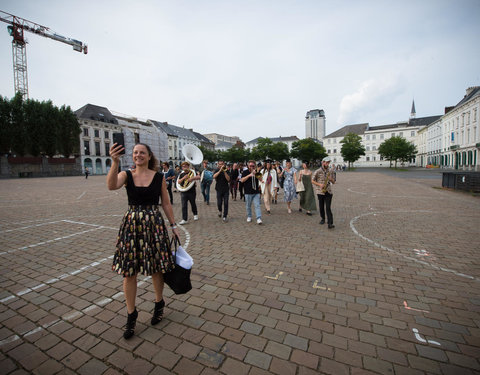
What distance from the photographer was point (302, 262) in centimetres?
452

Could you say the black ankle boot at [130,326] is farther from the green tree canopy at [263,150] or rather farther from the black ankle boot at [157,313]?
the green tree canopy at [263,150]

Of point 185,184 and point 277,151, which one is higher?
point 277,151

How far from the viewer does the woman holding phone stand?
2559mm

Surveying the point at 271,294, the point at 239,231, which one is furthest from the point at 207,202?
the point at 271,294

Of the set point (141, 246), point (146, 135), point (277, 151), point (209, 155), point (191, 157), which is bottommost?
point (141, 246)

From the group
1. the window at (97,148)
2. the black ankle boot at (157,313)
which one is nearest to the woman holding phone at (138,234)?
the black ankle boot at (157,313)

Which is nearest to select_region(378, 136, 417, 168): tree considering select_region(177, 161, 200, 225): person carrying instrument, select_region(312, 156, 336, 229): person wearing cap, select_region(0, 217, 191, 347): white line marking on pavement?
select_region(312, 156, 336, 229): person wearing cap

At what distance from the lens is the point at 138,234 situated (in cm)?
260

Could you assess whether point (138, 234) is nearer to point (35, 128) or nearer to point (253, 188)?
point (253, 188)

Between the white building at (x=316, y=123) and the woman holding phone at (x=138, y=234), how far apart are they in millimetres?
169376

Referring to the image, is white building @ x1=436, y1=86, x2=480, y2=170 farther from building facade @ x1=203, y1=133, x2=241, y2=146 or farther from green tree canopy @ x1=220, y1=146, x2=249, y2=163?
building facade @ x1=203, y1=133, x2=241, y2=146

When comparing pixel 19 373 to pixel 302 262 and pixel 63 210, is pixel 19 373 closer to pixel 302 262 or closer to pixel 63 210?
pixel 302 262

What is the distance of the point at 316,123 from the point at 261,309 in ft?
572

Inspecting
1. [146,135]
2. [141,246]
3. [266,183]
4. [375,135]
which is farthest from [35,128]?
[375,135]
